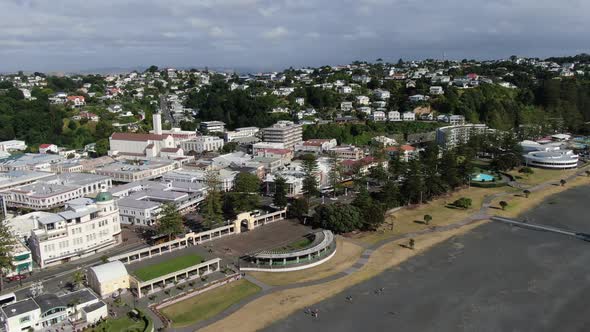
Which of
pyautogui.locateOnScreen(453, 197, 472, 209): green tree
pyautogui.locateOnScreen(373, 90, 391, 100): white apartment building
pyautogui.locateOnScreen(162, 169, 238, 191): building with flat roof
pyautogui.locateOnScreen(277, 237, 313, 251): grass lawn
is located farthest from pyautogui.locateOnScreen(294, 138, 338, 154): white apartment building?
pyautogui.locateOnScreen(373, 90, 391, 100): white apartment building

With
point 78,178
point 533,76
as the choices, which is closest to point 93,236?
point 78,178

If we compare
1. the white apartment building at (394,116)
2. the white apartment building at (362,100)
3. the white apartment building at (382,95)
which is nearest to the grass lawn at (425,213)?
the white apartment building at (394,116)

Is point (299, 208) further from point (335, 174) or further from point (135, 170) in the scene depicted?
point (135, 170)

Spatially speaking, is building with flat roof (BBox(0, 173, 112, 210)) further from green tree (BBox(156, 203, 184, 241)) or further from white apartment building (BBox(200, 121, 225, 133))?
white apartment building (BBox(200, 121, 225, 133))

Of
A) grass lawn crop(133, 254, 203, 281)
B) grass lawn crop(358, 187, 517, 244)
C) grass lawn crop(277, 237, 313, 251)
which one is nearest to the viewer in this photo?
grass lawn crop(133, 254, 203, 281)

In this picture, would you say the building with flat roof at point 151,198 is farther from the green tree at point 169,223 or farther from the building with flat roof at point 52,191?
the building with flat roof at point 52,191
